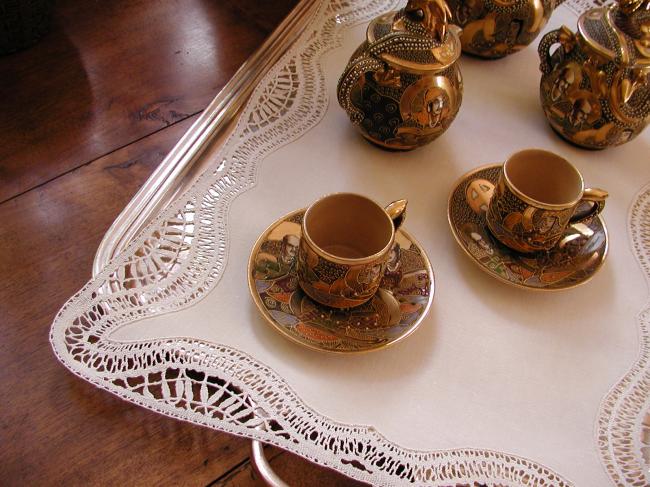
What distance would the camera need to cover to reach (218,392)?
1.39 ft

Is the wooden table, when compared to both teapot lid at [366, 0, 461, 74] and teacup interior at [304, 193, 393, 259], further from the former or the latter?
teapot lid at [366, 0, 461, 74]

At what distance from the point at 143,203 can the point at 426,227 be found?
0.81ft

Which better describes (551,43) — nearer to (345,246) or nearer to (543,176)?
(543,176)

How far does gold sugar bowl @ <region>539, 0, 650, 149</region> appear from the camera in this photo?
1.80 ft

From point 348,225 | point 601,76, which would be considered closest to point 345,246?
point 348,225

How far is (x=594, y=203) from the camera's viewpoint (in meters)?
0.51

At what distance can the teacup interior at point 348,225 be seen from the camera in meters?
0.46

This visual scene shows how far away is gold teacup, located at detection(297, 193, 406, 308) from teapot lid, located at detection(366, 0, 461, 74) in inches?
5.2

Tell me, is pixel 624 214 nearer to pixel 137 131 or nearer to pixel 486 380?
pixel 486 380

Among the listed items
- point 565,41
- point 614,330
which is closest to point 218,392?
point 614,330

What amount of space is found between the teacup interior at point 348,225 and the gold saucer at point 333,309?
28 millimetres

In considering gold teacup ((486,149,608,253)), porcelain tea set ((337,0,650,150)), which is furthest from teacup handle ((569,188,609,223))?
porcelain tea set ((337,0,650,150))

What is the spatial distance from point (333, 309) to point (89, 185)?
0.31 metres

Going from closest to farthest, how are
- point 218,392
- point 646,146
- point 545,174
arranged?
point 218,392
point 545,174
point 646,146
